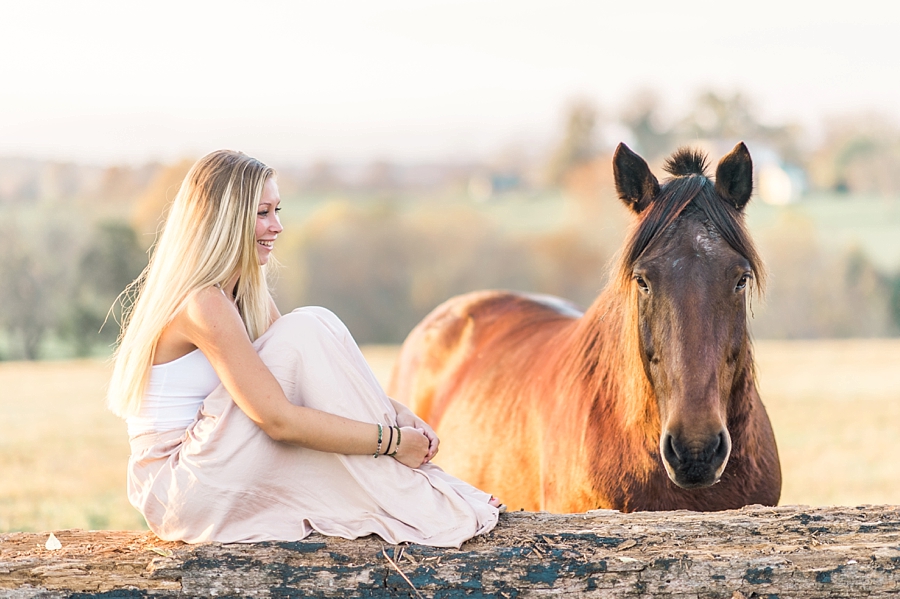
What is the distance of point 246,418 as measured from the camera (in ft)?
9.13

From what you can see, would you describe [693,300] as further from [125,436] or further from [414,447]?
[125,436]

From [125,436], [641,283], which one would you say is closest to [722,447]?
[641,283]

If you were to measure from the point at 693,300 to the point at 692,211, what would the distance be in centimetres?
44

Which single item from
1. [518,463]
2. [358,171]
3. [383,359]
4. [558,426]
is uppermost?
[358,171]

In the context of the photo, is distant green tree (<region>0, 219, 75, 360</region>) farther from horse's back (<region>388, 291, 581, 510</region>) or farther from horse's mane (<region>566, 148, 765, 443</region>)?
horse's mane (<region>566, 148, 765, 443</region>)

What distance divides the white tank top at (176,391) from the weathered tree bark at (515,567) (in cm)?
46

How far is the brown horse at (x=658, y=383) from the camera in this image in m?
2.90

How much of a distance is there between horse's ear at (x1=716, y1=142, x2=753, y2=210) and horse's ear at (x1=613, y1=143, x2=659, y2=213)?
27cm

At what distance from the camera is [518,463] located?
4.39m

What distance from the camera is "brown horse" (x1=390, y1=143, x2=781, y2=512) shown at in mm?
2898

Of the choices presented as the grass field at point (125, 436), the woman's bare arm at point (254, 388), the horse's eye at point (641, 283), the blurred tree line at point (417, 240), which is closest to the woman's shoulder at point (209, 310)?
the woman's bare arm at point (254, 388)

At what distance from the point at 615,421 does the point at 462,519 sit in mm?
1007

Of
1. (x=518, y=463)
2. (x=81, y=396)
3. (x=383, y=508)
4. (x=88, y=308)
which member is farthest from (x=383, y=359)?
(x=383, y=508)

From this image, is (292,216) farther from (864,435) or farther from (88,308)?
(864,435)
